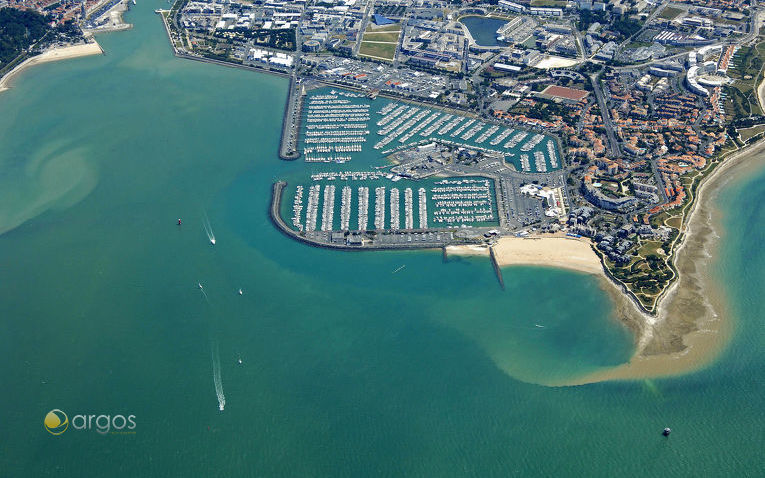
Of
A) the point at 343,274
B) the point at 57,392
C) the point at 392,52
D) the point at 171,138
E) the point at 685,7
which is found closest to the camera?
the point at 57,392

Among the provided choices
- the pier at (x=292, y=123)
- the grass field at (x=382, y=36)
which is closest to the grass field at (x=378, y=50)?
the grass field at (x=382, y=36)

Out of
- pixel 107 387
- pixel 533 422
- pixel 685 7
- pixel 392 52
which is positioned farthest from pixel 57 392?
pixel 685 7

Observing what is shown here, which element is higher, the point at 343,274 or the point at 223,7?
the point at 343,274

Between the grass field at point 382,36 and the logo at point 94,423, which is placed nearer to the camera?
the logo at point 94,423

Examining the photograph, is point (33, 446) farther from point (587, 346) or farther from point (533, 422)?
point (587, 346)

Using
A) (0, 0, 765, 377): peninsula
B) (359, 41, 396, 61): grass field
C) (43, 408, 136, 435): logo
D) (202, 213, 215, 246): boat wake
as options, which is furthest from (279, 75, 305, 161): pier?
(43, 408, 136, 435): logo

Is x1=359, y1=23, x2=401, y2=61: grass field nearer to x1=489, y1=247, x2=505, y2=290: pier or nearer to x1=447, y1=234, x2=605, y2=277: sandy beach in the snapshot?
x1=447, y1=234, x2=605, y2=277: sandy beach

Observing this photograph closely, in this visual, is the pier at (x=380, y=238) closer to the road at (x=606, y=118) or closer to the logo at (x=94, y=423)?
the logo at (x=94, y=423)
